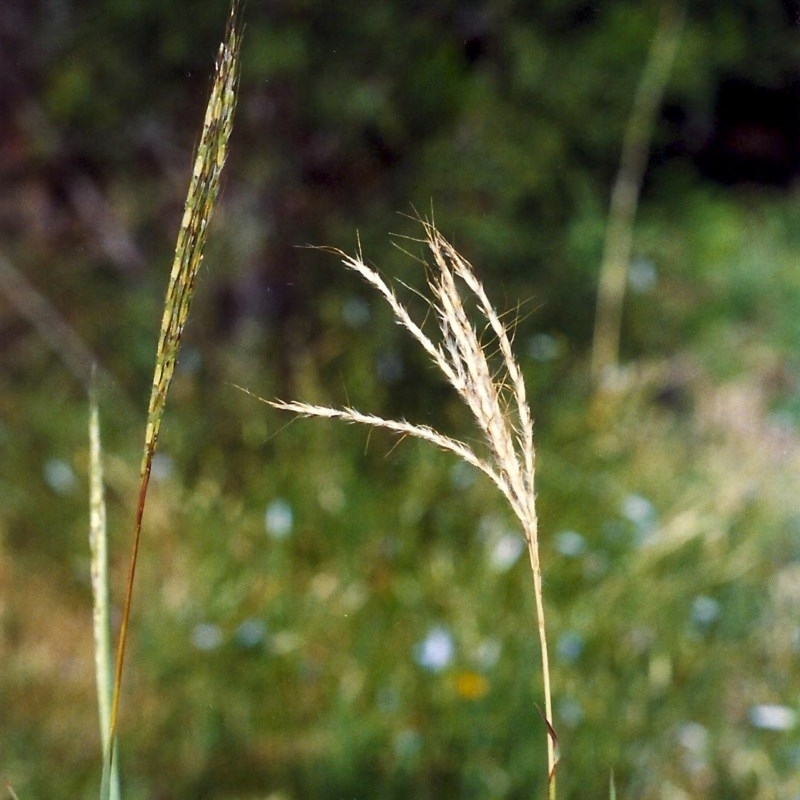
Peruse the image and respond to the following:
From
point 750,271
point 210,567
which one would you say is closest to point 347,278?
point 210,567

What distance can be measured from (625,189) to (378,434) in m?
0.89

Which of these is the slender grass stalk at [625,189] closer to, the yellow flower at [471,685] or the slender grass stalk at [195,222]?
the yellow flower at [471,685]

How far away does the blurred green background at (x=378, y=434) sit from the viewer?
1.84 metres

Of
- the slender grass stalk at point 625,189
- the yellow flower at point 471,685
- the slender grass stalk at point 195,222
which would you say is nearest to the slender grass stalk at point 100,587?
the slender grass stalk at point 195,222

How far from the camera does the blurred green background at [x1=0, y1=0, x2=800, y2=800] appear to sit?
1839 millimetres

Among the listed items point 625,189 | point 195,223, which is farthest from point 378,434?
point 195,223

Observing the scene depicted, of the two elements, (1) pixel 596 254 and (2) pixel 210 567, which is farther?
(1) pixel 596 254

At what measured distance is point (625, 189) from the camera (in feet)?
9.06

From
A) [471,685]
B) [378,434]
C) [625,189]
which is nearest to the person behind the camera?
[471,685]

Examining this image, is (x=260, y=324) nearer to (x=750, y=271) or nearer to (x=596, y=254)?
(x=596, y=254)

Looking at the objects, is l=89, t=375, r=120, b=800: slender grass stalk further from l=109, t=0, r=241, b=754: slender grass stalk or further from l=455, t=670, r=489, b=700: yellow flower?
l=455, t=670, r=489, b=700: yellow flower

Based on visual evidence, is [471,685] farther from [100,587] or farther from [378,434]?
[100,587]

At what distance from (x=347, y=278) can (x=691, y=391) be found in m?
1.11

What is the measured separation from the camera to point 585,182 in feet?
9.84
